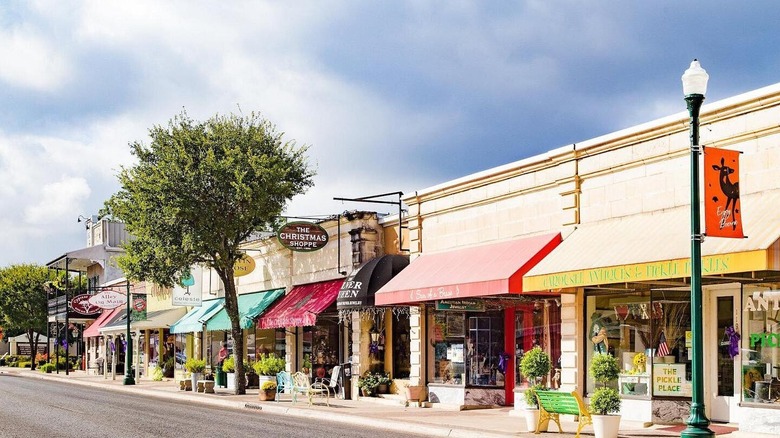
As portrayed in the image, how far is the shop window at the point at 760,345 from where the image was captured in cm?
1738

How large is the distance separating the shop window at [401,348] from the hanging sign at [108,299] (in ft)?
79.2

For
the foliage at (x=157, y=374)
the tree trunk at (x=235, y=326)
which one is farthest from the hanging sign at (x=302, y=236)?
the foliage at (x=157, y=374)

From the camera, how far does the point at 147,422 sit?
21.9 meters

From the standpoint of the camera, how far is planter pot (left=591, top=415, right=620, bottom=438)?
17.1m

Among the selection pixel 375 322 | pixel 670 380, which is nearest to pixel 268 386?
pixel 375 322

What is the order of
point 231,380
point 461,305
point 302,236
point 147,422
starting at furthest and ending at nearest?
1. point 231,380
2. point 302,236
3. point 461,305
4. point 147,422

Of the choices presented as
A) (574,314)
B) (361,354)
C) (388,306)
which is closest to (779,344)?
(574,314)

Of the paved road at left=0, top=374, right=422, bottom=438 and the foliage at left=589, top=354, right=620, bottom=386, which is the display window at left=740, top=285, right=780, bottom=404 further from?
the paved road at left=0, top=374, right=422, bottom=438

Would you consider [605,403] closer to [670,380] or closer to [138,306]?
[670,380]

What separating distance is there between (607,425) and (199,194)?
1973 cm

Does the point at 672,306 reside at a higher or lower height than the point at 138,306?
higher

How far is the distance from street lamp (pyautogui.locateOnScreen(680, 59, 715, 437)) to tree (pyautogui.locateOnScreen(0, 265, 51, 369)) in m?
78.7

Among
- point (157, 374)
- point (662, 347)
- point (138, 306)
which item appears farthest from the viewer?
point (138, 306)

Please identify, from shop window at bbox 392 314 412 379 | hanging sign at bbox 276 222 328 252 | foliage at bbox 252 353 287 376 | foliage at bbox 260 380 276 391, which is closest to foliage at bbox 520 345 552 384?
shop window at bbox 392 314 412 379
